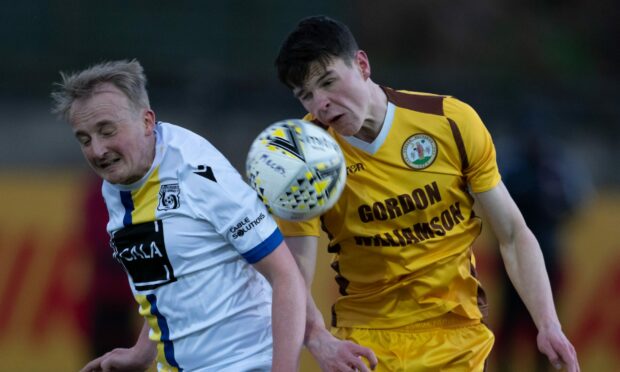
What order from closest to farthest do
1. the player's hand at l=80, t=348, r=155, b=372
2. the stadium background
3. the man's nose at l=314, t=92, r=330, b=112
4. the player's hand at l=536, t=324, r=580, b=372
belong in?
1. the man's nose at l=314, t=92, r=330, b=112
2. the player's hand at l=536, t=324, r=580, b=372
3. the player's hand at l=80, t=348, r=155, b=372
4. the stadium background

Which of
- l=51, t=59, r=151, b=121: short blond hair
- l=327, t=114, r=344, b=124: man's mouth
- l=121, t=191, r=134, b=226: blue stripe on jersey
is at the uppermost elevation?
l=51, t=59, r=151, b=121: short blond hair

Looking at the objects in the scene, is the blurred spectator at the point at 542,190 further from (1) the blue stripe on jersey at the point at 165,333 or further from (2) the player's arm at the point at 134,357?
(1) the blue stripe on jersey at the point at 165,333

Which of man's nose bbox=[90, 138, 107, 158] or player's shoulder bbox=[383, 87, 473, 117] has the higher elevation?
man's nose bbox=[90, 138, 107, 158]

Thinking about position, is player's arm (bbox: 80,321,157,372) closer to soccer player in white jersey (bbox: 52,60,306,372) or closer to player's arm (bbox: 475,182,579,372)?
soccer player in white jersey (bbox: 52,60,306,372)

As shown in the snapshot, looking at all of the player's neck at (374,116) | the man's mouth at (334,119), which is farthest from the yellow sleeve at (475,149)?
the man's mouth at (334,119)

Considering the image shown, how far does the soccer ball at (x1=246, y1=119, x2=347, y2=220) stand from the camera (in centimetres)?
402

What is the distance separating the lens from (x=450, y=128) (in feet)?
15.6

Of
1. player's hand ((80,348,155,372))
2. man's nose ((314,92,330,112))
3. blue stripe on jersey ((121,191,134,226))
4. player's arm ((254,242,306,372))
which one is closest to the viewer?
player's arm ((254,242,306,372))

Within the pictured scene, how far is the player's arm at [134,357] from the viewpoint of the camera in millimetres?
4668

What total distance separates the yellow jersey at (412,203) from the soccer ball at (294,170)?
0.59 meters

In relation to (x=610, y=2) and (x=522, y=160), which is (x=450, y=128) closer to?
(x=522, y=160)

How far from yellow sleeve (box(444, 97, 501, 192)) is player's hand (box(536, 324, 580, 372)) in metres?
0.61

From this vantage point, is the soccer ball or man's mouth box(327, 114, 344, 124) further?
man's mouth box(327, 114, 344, 124)

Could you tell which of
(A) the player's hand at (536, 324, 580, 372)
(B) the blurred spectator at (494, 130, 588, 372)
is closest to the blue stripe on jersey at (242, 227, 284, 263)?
(A) the player's hand at (536, 324, 580, 372)
